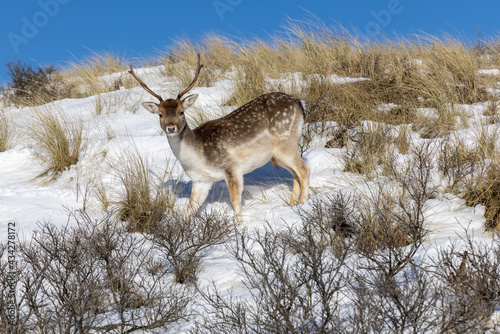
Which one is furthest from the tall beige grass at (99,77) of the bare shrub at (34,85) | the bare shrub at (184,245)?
the bare shrub at (184,245)

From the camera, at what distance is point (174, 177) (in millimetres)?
7527

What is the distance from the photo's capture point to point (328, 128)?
851cm

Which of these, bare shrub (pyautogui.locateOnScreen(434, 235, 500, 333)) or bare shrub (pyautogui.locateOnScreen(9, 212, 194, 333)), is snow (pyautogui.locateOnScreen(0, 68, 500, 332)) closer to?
bare shrub (pyautogui.locateOnScreen(9, 212, 194, 333))

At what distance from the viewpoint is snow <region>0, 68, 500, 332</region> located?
514cm

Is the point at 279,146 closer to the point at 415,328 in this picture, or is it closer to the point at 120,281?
the point at 120,281

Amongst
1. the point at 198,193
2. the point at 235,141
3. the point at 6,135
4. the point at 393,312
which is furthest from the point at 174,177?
the point at 393,312

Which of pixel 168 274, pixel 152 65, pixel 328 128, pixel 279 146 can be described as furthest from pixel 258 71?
pixel 168 274

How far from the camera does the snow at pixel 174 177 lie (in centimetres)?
514

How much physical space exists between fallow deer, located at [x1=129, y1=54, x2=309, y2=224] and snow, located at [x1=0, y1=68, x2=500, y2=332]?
0.37 metres

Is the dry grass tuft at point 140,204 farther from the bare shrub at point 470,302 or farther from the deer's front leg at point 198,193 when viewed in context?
the bare shrub at point 470,302

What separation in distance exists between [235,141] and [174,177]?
1724mm

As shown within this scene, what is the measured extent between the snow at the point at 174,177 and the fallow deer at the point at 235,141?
37 centimetres

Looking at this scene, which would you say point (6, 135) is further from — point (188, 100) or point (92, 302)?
point (92, 302)

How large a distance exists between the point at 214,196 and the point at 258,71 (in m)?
4.14
